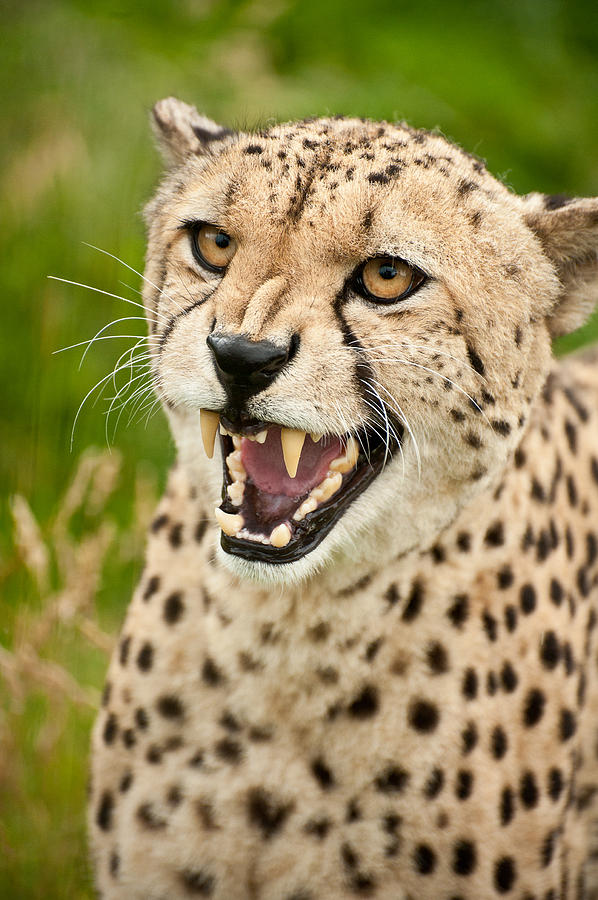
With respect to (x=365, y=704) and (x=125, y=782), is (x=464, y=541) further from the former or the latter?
(x=125, y=782)

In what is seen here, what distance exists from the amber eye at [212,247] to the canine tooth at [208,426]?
23 centimetres

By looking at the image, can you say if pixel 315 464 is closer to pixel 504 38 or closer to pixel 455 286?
pixel 455 286

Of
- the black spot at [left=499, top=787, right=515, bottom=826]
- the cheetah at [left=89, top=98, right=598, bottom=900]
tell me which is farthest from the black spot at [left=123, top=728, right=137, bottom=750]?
the black spot at [left=499, top=787, right=515, bottom=826]

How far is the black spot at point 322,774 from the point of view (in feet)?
6.85

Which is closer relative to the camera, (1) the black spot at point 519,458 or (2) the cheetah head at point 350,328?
(2) the cheetah head at point 350,328

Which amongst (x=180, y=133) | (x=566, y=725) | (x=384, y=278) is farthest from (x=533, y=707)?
(x=180, y=133)

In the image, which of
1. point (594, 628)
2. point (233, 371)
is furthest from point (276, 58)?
point (233, 371)

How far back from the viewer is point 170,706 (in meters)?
2.17

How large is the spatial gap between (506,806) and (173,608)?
2.26 feet

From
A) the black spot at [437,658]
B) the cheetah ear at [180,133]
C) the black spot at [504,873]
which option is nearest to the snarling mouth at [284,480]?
the black spot at [437,658]

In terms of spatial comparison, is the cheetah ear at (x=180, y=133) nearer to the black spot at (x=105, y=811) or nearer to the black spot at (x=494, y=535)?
the black spot at (x=494, y=535)

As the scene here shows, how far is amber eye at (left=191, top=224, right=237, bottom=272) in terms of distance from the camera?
190cm

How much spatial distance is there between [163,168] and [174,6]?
3181mm

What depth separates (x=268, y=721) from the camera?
83.0 inches
